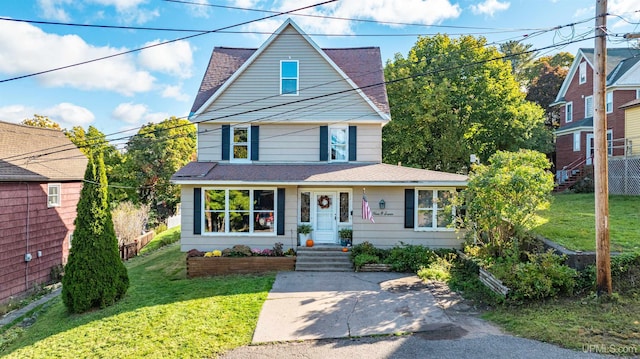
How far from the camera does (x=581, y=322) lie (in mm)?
6527

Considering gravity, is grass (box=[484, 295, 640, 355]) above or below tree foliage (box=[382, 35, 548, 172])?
below

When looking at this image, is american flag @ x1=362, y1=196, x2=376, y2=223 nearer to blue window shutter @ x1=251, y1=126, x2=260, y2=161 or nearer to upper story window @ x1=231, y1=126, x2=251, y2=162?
blue window shutter @ x1=251, y1=126, x2=260, y2=161

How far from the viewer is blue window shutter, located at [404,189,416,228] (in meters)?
12.3

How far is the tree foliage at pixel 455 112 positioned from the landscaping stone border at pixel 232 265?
12.1 meters

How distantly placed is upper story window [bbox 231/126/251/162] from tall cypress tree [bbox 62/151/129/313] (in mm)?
5237

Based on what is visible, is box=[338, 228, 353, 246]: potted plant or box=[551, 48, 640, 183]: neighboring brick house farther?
box=[551, 48, 640, 183]: neighboring brick house

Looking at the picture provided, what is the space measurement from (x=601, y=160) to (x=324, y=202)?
8.26m

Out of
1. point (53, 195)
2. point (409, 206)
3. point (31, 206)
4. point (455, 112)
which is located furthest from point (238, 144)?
point (455, 112)

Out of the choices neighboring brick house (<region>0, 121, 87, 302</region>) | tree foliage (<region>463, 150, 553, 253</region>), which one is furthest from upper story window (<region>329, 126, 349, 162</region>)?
neighboring brick house (<region>0, 121, 87, 302</region>)

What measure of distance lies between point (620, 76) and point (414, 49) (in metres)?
13.4

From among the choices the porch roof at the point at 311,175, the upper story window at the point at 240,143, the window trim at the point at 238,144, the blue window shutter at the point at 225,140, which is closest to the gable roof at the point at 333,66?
the blue window shutter at the point at 225,140

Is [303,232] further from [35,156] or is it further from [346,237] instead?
[35,156]

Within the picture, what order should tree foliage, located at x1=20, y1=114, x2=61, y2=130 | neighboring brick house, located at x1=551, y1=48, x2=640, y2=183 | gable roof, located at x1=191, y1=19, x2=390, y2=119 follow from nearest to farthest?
gable roof, located at x1=191, y1=19, x2=390, y2=119 < neighboring brick house, located at x1=551, y1=48, x2=640, y2=183 < tree foliage, located at x1=20, y1=114, x2=61, y2=130

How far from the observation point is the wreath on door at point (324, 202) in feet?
42.6
